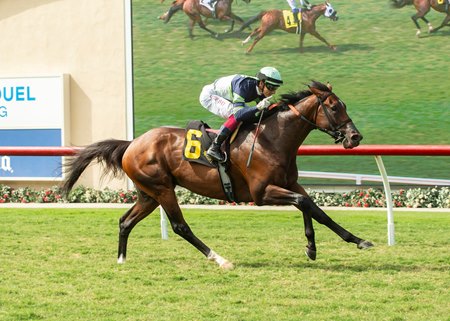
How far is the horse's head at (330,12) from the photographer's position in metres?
15.6

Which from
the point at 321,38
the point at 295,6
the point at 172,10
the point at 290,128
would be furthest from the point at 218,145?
the point at 172,10

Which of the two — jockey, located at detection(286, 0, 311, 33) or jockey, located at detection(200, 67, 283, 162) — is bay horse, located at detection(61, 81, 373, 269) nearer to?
jockey, located at detection(200, 67, 283, 162)

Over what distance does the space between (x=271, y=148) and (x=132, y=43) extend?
31.6 ft

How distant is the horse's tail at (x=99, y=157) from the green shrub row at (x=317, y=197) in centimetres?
530

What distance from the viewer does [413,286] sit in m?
6.33

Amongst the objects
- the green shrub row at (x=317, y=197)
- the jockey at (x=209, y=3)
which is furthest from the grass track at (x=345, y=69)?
the green shrub row at (x=317, y=197)

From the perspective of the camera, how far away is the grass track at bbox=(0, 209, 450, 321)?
556cm

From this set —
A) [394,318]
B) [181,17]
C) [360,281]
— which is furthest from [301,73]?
[394,318]

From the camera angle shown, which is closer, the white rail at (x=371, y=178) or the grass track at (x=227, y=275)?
the grass track at (x=227, y=275)

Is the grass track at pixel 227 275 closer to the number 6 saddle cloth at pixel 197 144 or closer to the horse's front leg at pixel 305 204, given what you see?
the horse's front leg at pixel 305 204

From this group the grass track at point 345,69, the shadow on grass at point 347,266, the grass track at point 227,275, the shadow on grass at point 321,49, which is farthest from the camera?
the shadow on grass at point 321,49

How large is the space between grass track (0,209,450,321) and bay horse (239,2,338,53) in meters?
5.44

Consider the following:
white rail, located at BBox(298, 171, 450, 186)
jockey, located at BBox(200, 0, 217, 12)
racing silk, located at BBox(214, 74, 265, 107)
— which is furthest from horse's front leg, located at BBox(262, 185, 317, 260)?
jockey, located at BBox(200, 0, 217, 12)

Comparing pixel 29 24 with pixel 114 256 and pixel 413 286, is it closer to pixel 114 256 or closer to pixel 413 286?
pixel 114 256
